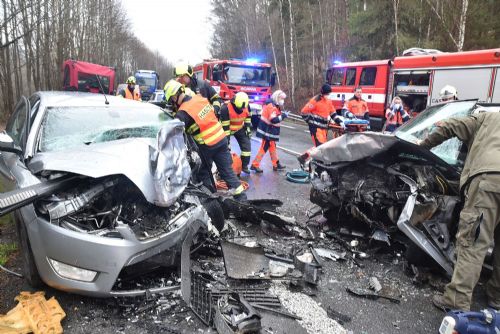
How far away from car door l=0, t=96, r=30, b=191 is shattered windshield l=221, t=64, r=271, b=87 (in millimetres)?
10644

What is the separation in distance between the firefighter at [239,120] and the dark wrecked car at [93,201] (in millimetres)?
2907

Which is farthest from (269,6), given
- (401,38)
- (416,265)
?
(416,265)

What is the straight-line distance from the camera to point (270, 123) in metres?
7.40

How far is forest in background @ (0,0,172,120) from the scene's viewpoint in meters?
15.6

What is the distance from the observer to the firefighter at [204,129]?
14.8ft

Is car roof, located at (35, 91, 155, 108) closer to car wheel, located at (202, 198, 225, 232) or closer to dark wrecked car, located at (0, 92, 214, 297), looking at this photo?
dark wrecked car, located at (0, 92, 214, 297)

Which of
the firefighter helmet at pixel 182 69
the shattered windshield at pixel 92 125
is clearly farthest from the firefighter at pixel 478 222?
the firefighter helmet at pixel 182 69

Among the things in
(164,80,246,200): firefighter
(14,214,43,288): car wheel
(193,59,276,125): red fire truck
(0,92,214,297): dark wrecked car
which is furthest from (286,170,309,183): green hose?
(193,59,276,125): red fire truck

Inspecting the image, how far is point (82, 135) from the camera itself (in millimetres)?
3646

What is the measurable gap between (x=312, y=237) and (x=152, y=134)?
2038 mm

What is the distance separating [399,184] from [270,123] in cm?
389

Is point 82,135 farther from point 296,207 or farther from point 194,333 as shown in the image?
point 296,207

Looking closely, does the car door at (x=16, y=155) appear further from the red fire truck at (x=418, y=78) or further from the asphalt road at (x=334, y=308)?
the red fire truck at (x=418, y=78)

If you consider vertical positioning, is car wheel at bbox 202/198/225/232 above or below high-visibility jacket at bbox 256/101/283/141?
below
